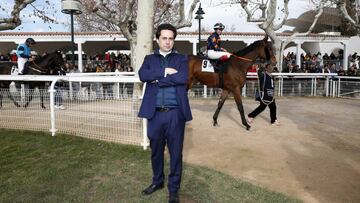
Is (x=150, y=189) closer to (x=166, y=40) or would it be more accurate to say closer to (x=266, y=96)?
(x=166, y=40)

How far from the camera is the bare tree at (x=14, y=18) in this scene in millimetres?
9766

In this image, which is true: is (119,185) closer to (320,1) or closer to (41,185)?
(41,185)

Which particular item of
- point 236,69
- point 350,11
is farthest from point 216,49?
point 350,11

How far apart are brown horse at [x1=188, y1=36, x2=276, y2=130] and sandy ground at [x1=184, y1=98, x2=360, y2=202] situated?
84cm

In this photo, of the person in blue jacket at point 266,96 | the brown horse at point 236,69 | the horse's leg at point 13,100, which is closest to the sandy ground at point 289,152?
the person in blue jacket at point 266,96

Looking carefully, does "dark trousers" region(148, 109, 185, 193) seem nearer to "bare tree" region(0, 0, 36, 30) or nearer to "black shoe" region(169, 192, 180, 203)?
"black shoe" region(169, 192, 180, 203)

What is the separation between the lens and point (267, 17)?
1764 cm

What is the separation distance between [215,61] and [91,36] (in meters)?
16.6

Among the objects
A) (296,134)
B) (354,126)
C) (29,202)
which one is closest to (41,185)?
(29,202)

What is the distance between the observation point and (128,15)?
49.6 feet

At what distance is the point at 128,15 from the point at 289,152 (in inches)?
428

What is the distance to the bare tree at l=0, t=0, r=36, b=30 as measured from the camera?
977 centimetres

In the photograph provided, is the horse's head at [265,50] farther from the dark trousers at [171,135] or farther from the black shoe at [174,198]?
the black shoe at [174,198]

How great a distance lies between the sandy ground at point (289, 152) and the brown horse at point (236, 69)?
84 cm
